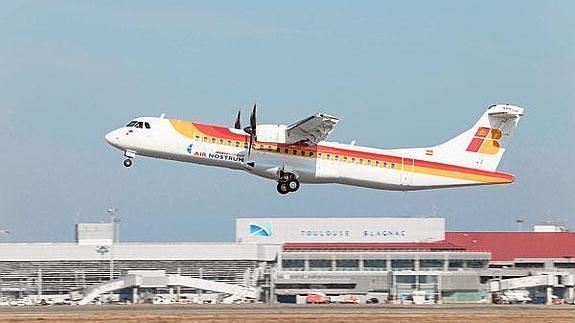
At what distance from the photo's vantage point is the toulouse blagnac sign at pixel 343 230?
14000cm

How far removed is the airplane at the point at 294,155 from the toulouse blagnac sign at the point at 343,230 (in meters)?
86.6

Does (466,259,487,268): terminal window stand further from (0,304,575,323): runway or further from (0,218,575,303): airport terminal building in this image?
(0,304,575,323): runway

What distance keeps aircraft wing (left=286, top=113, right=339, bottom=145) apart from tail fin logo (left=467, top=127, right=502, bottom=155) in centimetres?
822

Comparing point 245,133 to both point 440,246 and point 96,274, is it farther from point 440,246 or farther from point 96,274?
point 96,274

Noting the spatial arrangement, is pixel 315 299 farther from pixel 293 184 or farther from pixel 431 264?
pixel 293 184

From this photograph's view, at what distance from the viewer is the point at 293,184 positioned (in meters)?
51.9

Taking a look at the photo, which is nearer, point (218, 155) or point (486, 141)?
point (218, 155)

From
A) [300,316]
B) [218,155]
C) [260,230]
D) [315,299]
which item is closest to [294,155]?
[218,155]

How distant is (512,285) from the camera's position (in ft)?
332

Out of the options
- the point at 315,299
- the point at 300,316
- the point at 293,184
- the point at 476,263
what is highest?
the point at 293,184

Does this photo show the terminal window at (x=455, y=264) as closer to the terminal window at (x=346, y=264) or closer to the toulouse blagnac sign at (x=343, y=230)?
the terminal window at (x=346, y=264)

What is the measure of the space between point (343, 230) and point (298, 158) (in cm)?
8989

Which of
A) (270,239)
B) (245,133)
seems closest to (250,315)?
(245,133)

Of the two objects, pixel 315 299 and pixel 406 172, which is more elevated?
pixel 406 172
